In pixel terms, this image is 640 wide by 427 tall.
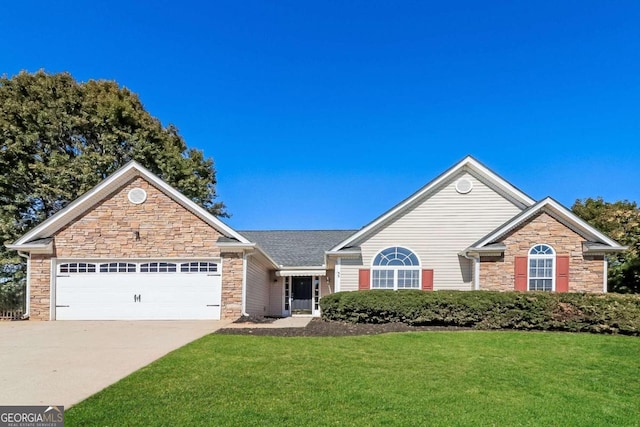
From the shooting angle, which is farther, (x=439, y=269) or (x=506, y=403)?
(x=439, y=269)

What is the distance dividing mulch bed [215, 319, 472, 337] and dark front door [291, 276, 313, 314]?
990 centimetres

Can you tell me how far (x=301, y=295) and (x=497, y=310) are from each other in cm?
1274

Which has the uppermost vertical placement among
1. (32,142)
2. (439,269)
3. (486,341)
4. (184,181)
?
(32,142)

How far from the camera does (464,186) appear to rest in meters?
19.2

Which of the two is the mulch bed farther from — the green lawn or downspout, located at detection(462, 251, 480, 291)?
downspout, located at detection(462, 251, 480, 291)

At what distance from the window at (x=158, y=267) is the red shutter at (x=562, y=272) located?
14.6 m

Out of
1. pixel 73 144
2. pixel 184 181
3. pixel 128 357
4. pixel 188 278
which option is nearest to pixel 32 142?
pixel 73 144

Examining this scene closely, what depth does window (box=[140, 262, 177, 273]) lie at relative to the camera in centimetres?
1823

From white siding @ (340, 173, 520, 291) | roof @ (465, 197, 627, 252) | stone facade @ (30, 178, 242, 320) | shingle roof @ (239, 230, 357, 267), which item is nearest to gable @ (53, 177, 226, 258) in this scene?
stone facade @ (30, 178, 242, 320)

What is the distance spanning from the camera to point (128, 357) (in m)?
9.89

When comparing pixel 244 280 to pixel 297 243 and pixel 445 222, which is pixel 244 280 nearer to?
pixel 445 222

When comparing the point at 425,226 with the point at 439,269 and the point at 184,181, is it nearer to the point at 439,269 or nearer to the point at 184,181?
the point at 439,269

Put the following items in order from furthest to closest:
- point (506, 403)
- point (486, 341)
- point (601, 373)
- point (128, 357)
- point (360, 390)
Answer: point (486, 341) < point (128, 357) < point (601, 373) < point (360, 390) < point (506, 403)

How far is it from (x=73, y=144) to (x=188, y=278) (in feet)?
50.2
